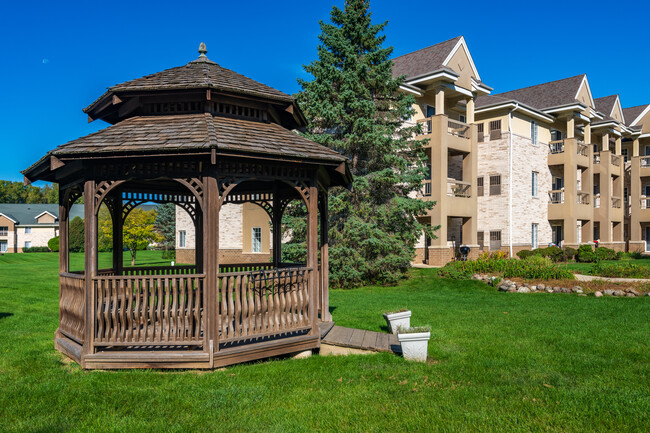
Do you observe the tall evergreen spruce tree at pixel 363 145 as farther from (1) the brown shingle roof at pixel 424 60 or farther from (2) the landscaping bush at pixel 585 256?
(2) the landscaping bush at pixel 585 256

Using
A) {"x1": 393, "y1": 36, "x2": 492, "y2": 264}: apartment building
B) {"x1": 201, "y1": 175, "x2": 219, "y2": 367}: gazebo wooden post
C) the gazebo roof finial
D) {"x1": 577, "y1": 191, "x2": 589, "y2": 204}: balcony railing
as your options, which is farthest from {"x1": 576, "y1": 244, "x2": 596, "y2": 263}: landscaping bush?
{"x1": 201, "y1": 175, "x2": 219, "y2": 367}: gazebo wooden post

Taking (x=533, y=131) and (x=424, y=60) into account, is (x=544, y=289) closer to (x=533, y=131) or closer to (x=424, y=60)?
(x=424, y=60)

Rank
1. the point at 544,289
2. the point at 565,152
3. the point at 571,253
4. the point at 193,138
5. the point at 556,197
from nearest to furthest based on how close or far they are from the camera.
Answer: the point at 193,138, the point at 544,289, the point at 571,253, the point at 565,152, the point at 556,197

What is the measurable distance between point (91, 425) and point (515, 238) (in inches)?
1231

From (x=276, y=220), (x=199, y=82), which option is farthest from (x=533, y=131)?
(x=199, y=82)

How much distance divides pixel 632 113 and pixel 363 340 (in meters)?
50.0

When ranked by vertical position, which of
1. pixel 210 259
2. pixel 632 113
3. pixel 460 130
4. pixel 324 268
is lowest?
pixel 324 268

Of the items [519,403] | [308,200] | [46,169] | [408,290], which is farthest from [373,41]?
[519,403]

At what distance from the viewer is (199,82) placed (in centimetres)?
843

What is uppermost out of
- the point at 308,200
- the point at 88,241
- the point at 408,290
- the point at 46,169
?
the point at 46,169

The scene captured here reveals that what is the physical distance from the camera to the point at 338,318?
41.1ft

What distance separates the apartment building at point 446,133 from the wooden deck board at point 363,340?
58.5 ft

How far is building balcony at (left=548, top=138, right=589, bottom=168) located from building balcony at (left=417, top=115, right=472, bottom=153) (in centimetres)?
1013

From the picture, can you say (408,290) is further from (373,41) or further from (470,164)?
(470,164)
